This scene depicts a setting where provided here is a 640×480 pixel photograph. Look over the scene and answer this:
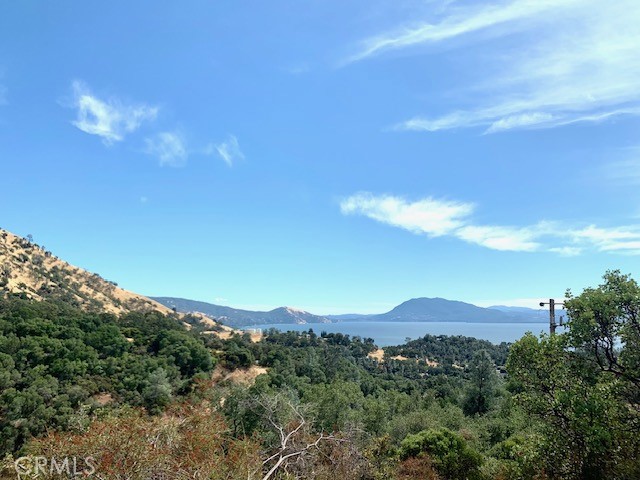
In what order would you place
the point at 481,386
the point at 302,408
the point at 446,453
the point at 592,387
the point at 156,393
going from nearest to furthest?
the point at 592,387 < the point at 446,453 < the point at 302,408 < the point at 481,386 < the point at 156,393

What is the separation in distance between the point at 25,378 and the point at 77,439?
39.6m

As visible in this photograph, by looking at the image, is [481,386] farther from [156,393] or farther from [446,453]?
[156,393]

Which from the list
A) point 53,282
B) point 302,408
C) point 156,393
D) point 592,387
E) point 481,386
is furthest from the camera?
point 53,282

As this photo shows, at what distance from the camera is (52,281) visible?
3452 inches

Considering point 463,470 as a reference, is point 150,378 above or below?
below

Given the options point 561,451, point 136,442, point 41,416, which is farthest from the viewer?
point 41,416

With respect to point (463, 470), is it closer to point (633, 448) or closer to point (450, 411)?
point (633, 448)

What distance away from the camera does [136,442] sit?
25.2ft

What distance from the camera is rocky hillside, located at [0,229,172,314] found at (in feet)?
254

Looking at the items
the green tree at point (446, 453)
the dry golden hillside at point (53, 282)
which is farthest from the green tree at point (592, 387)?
the dry golden hillside at point (53, 282)

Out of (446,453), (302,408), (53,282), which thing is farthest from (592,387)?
(53,282)

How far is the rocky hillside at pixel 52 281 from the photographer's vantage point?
254 ft

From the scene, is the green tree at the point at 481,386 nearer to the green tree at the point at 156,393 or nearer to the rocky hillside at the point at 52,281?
the green tree at the point at 156,393

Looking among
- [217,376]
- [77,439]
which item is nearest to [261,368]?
[217,376]
